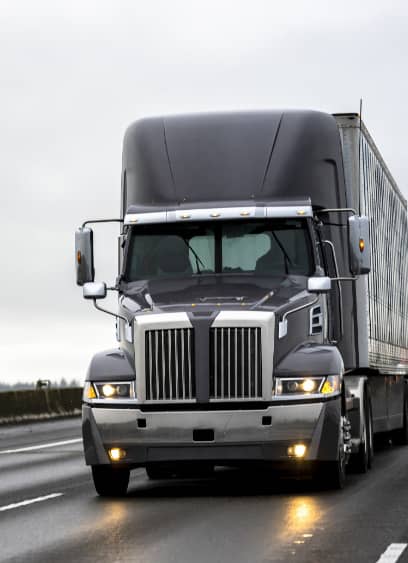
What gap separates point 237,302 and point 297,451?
1694 mm

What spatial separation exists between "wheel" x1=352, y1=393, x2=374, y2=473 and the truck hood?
2907 mm

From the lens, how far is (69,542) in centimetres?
1201

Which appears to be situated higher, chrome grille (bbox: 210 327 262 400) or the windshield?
the windshield

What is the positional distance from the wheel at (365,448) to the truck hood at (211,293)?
2907mm

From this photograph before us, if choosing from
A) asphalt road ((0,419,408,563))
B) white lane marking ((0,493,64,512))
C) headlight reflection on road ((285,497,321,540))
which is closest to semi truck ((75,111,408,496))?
asphalt road ((0,419,408,563))

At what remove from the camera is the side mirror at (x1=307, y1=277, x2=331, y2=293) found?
16.5 metres

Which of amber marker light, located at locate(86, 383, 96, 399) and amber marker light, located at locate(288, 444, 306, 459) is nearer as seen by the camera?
amber marker light, located at locate(288, 444, 306, 459)

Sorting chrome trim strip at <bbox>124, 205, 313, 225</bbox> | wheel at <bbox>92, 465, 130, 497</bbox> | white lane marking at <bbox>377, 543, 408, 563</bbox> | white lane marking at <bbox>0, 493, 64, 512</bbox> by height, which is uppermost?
chrome trim strip at <bbox>124, 205, 313, 225</bbox>

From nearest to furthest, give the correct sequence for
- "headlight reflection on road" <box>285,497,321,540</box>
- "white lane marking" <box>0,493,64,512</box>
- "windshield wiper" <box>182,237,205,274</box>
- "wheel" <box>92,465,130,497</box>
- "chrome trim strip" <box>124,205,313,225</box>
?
"headlight reflection on road" <box>285,497,321,540</box>
"white lane marking" <box>0,493,64,512</box>
"wheel" <box>92,465,130,497</box>
"chrome trim strip" <box>124,205,313,225</box>
"windshield wiper" <box>182,237,205,274</box>

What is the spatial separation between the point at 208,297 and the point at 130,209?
1.71 meters

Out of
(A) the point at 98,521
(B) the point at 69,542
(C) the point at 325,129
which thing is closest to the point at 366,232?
(C) the point at 325,129

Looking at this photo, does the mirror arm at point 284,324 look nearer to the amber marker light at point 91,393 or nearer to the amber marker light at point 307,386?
the amber marker light at point 307,386

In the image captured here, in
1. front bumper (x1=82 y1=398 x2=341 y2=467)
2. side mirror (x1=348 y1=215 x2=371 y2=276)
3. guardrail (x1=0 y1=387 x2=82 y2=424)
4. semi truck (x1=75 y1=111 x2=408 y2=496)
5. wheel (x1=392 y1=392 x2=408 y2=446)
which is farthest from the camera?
guardrail (x1=0 y1=387 x2=82 y2=424)

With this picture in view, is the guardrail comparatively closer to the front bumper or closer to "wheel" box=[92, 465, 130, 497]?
"wheel" box=[92, 465, 130, 497]
